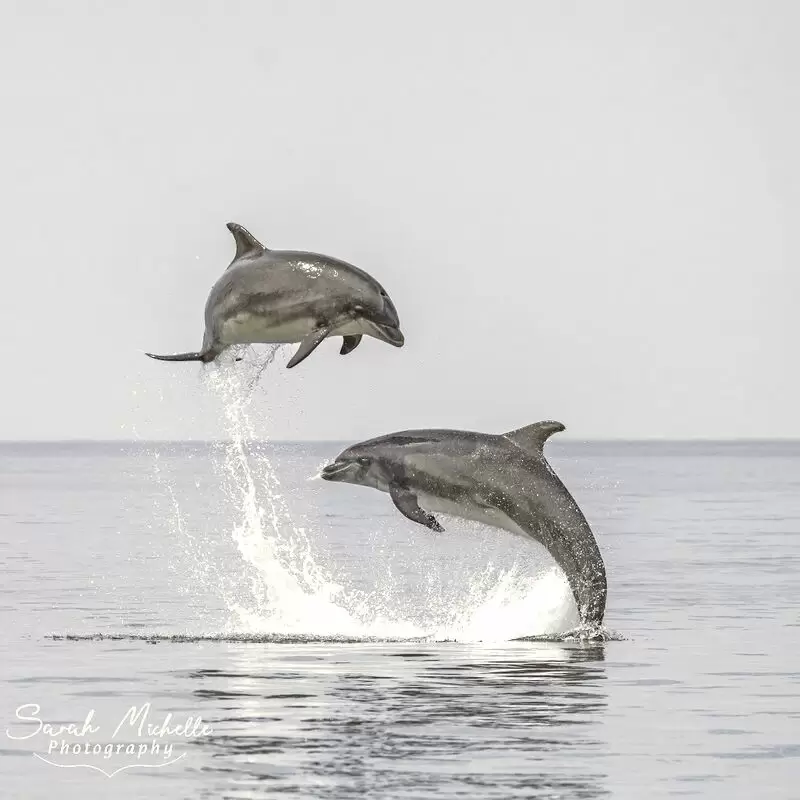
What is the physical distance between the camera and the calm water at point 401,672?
44.0ft

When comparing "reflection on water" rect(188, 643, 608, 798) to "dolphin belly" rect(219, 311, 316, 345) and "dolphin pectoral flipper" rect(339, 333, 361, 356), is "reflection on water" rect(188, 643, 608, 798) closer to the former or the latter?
"dolphin pectoral flipper" rect(339, 333, 361, 356)

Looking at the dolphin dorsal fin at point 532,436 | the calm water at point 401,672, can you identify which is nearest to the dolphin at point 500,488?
the dolphin dorsal fin at point 532,436

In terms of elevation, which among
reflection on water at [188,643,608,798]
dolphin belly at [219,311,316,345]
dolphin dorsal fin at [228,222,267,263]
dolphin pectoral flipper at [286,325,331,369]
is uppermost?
dolphin dorsal fin at [228,222,267,263]

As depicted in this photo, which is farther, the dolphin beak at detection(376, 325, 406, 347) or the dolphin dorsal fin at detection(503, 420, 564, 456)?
the dolphin dorsal fin at detection(503, 420, 564, 456)

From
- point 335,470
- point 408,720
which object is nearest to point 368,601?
point 335,470

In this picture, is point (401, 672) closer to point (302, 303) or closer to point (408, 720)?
point (408, 720)

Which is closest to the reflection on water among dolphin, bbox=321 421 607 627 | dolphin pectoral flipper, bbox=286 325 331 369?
dolphin, bbox=321 421 607 627

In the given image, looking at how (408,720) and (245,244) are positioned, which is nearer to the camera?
(408,720)

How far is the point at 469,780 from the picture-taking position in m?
13.0

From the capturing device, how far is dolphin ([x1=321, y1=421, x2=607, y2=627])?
19.1 m

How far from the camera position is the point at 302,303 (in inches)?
693

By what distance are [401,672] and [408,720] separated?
8.67ft

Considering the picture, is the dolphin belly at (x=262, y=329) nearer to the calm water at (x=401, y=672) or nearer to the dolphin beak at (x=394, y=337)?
the dolphin beak at (x=394, y=337)

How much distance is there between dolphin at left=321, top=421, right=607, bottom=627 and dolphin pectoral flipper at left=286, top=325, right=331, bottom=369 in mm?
2151
